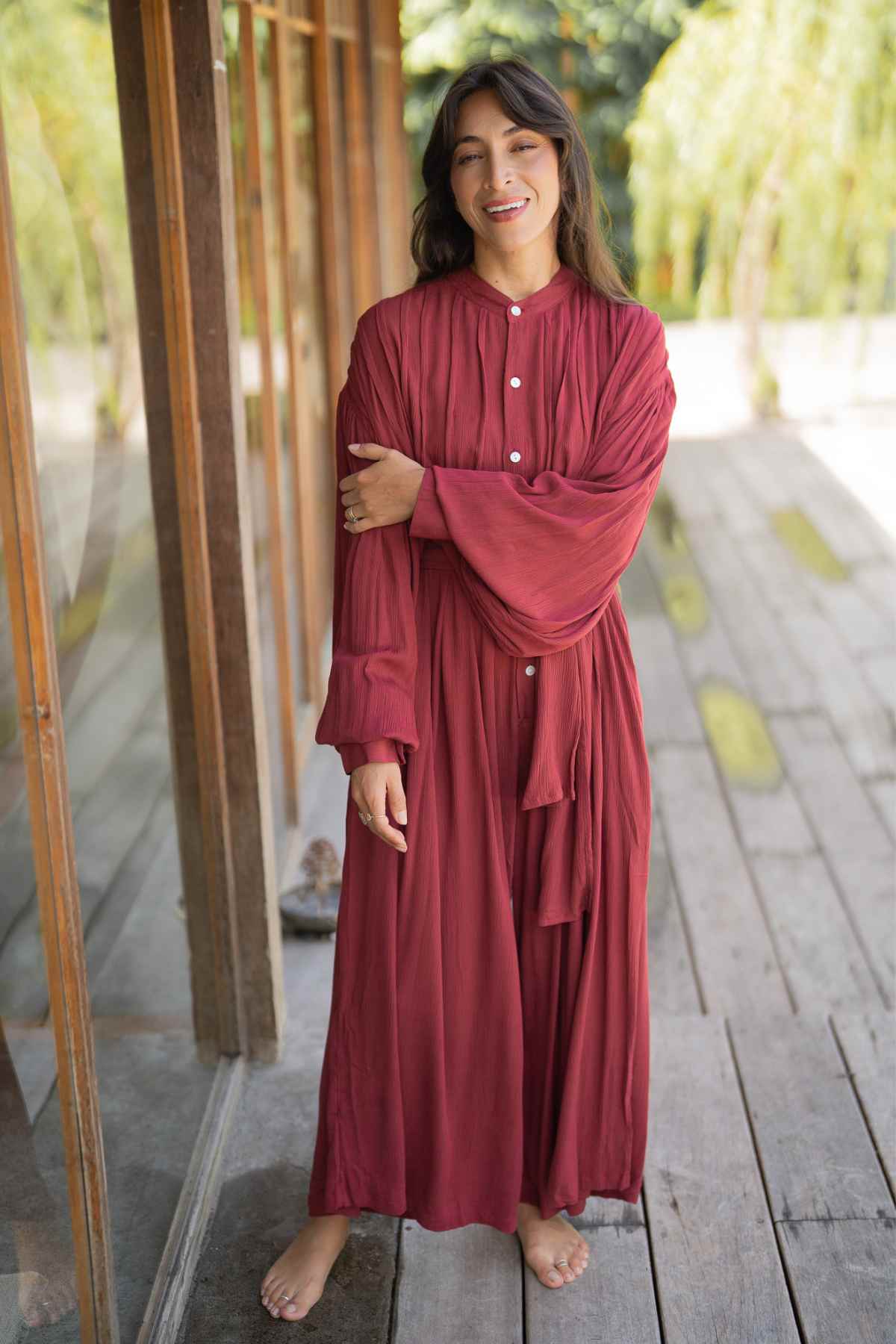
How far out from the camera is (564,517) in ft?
4.85

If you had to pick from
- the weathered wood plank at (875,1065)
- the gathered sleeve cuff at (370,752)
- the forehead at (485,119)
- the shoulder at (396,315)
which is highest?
the forehead at (485,119)

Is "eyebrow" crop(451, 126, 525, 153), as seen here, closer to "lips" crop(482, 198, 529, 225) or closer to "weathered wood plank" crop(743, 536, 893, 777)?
"lips" crop(482, 198, 529, 225)

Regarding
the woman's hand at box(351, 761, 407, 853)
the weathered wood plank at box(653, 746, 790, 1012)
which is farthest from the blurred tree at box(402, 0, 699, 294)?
the woman's hand at box(351, 761, 407, 853)

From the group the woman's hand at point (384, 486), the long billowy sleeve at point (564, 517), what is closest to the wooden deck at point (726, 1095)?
the long billowy sleeve at point (564, 517)

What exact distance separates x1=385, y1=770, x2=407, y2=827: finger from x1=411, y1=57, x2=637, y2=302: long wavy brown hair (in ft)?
2.00

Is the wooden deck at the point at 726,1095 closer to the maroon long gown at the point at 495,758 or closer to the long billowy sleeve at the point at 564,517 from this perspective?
the maroon long gown at the point at 495,758

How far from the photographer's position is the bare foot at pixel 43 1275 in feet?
4.37

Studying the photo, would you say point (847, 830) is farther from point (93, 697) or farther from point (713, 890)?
point (93, 697)

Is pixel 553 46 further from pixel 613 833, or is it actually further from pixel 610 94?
pixel 613 833

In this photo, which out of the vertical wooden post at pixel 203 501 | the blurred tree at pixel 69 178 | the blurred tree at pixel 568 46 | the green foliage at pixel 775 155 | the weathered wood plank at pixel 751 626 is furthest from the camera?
the blurred tree at pixel 568 46

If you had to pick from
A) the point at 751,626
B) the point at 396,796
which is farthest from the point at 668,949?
the point at 751,626

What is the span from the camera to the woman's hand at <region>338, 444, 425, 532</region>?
4.91 feet

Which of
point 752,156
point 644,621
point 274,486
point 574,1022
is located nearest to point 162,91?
point 274,486

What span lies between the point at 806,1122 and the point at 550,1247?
0.51 meters
